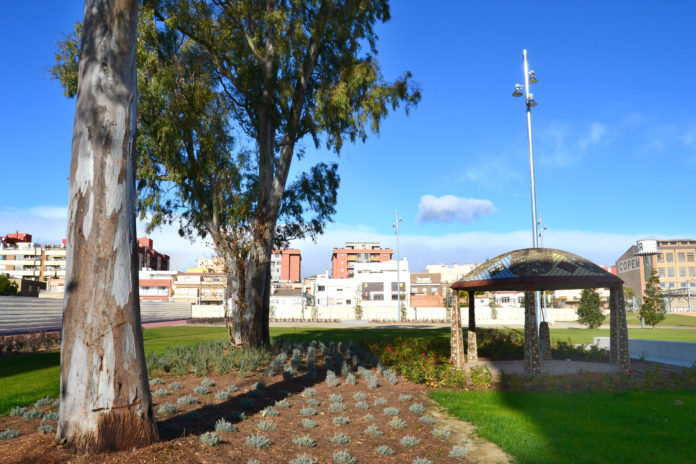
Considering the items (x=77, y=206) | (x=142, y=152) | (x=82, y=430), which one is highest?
(x=142, y=152)

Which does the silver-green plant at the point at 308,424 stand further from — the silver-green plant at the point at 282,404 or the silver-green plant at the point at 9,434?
the silver-green plant at the point at 9,434

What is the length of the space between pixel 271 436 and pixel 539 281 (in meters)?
7.36

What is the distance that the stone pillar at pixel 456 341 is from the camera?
12311 millimetres

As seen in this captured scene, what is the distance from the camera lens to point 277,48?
14.0 m

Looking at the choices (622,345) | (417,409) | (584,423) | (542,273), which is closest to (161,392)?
(417,409)

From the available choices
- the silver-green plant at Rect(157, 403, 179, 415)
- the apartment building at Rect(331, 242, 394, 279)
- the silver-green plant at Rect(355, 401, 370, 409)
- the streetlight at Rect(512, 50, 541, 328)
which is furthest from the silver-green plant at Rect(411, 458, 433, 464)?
the apartment building at Rect(331, 242, 394, 279)

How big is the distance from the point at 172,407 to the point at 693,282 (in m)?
106

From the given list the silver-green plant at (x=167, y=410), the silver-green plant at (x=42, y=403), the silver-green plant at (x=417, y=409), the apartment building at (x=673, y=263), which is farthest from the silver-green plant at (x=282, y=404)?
the apartment building at (x=673, y=263)

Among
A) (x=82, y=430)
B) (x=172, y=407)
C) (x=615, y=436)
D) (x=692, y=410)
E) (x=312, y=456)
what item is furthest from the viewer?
(x=692, y=410)

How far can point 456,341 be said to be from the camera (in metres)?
12.6

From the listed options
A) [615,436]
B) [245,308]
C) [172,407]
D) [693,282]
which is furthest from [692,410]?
[693,282]

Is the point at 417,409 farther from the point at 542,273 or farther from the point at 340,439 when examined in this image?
the point at 542,273

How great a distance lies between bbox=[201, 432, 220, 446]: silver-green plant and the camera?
541 centimetres

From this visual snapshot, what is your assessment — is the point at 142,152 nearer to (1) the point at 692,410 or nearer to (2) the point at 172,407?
(2) the point at 172,407
